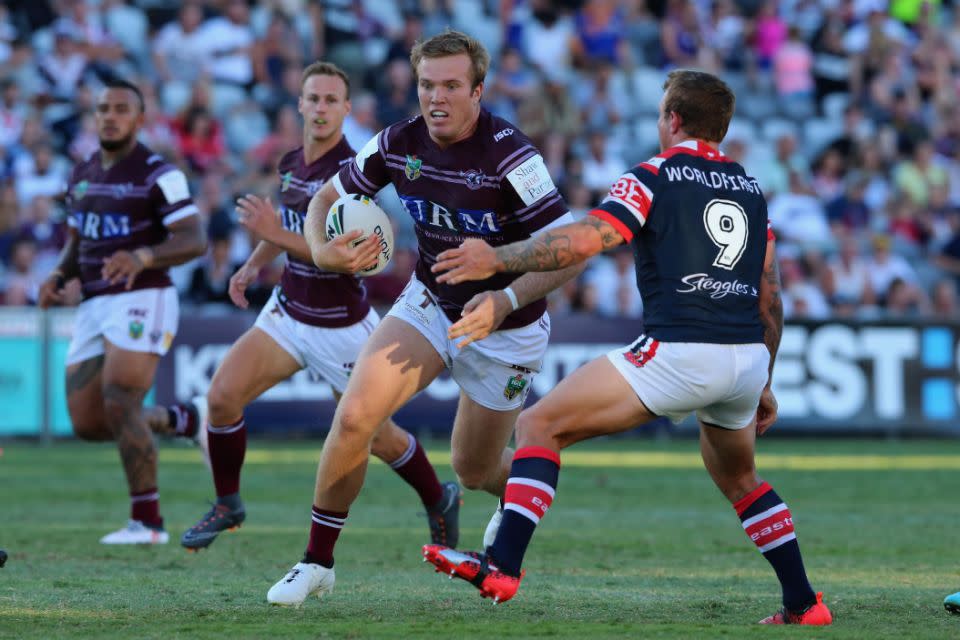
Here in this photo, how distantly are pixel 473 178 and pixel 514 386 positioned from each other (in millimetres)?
1138

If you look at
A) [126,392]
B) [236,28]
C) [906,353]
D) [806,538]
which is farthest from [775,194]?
[126,392]

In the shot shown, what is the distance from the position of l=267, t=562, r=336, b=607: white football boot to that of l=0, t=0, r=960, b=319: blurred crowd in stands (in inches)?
459

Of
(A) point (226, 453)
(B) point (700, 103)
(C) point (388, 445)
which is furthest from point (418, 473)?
(B) point (700, 103)

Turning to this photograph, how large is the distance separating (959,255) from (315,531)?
646 inches

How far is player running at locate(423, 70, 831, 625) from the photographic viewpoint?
616 cm

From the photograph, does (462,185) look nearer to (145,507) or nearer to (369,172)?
(369,172)

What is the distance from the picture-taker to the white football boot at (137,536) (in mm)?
9742

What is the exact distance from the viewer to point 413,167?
23.7 feet

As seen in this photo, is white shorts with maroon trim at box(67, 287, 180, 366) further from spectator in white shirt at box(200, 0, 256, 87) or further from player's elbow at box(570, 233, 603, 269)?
spectator in white shirt at box(200, 0, 256, 87)

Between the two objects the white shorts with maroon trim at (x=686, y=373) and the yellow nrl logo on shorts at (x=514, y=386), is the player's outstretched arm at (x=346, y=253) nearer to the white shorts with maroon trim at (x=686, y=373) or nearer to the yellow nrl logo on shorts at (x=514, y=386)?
the yellow nrl logo on shorts at (x=514, y=386)

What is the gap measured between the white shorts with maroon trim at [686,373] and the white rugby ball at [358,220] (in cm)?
154

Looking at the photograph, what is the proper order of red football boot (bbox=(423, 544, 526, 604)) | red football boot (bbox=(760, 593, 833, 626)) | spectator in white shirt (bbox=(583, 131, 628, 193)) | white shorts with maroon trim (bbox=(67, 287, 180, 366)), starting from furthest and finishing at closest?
spectator in white shirt (bbox=(583, 131, 628, 193)) → white shorts with maroon trim (bbox=(67, 287, 180, 366)) → red football boot (bbox=(760, 593, 833, 626)) → red football boot (bbox=(423, 544, 526, 604))

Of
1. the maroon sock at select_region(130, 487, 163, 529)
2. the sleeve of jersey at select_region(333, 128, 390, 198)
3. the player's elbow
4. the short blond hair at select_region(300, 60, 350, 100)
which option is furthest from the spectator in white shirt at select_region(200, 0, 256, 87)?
the player's elbow

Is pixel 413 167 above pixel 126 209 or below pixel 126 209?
above
